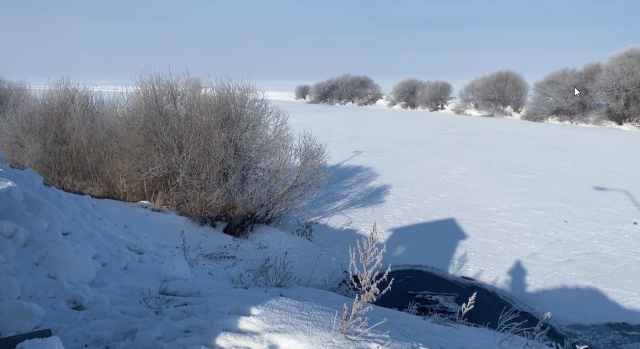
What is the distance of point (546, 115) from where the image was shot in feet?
140

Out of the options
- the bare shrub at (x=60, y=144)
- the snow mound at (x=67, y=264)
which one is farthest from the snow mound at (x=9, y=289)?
the bare shrub at (x=60, y=144)

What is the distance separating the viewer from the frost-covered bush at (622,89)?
113 ft

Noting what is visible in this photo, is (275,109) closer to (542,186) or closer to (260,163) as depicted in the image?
(260,163)

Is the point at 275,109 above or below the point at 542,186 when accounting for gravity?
above

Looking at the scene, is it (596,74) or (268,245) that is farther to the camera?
(596,74)

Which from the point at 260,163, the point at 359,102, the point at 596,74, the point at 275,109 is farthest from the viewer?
the point at 359,102

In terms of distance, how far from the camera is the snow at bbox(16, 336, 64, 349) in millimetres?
2568

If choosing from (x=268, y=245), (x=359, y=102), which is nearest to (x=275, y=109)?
(x=268, y=245)

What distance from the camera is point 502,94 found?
51.5 m

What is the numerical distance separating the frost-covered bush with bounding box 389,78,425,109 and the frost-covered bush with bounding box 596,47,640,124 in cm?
2731

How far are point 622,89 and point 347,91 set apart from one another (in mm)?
39644

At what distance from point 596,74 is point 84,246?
45.2 metres

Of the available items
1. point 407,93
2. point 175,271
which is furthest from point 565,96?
point 175,271

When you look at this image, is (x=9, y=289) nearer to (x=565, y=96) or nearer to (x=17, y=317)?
(x=17, y=317)
